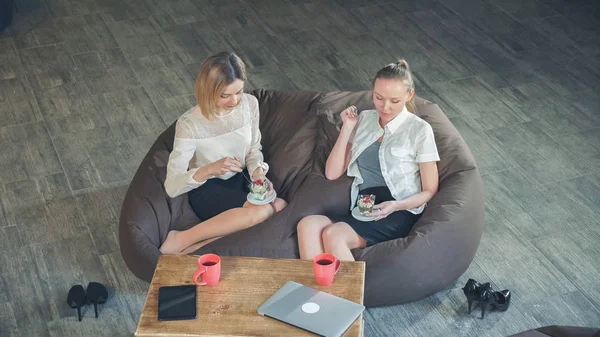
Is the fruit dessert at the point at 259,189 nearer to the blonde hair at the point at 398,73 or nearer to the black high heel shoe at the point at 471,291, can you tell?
the blonde hair at the point at 398,73

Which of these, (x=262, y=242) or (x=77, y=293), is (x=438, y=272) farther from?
(x=77, y=293)

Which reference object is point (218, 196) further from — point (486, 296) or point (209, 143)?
point (486, 296)

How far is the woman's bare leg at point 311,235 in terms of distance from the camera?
141 inches

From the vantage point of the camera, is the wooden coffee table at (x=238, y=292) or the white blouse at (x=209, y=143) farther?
the white blouse at (x=209, y=143)

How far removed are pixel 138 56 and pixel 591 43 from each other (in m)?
3.06

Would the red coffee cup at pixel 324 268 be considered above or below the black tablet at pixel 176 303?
above

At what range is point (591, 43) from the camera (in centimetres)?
602

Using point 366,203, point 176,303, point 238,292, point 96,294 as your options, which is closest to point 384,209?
point 366,203

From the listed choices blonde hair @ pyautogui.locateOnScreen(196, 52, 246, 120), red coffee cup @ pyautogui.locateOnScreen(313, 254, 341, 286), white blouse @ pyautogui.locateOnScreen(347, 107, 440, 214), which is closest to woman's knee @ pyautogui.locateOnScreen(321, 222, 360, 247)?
white blouse @ pyautogui.locateOnScreen(347, 107, 440, 214)

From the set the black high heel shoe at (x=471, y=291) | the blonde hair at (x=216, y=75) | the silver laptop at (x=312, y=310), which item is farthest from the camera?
the black high heel shoe at (x=471, y=291)

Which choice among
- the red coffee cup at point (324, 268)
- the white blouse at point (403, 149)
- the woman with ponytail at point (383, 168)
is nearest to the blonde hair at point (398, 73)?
the woman with ponytail at point (383, 168)

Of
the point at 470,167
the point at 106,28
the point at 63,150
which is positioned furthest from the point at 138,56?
the point at 470,167

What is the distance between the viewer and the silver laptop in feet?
8.91

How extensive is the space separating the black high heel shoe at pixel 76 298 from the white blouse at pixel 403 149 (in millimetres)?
1285
